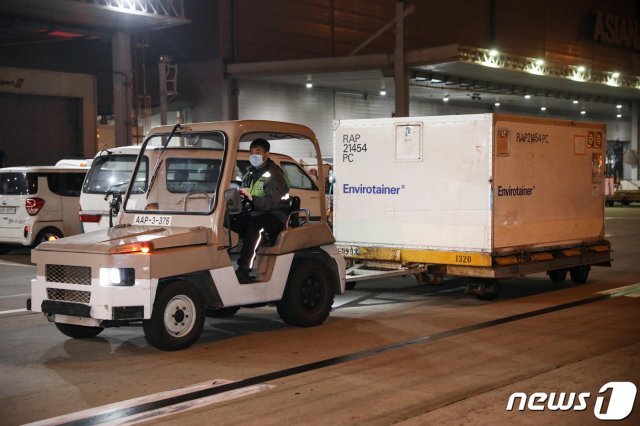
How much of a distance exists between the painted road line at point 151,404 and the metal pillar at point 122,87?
21663 mm

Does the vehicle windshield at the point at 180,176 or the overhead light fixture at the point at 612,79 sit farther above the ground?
the overhead light fixture at the point at 612,79

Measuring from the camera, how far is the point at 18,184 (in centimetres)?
1841

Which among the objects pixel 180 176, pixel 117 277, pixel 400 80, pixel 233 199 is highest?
pixel 400 80

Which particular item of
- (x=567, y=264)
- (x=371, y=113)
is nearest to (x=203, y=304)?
(x=567, y=264)

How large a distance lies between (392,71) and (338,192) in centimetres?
1909

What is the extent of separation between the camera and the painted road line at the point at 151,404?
6.54 m

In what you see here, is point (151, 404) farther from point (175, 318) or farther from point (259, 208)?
point (259, 208)

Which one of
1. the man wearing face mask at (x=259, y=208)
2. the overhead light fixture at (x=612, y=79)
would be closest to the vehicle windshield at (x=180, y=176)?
the man wearing face mask at (x=259, y=208)

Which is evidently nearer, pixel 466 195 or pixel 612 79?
pixel 466 195

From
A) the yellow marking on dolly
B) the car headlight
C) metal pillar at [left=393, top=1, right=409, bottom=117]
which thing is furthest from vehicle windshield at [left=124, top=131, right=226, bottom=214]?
metal pillar at [left=393, top=1, right=409, bottom=117]

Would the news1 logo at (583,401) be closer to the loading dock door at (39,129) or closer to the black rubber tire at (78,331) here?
the black rubber tire at (78,331)

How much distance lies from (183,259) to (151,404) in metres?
2.07

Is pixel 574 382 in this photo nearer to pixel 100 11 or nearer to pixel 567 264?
pixel 567 264

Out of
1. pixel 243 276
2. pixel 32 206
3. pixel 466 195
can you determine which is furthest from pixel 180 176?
pixel 32 206
